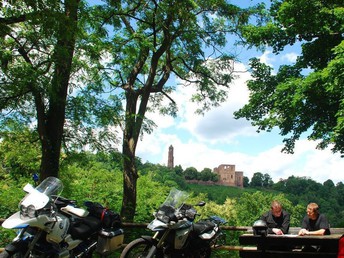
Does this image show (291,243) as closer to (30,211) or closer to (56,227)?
(56,227)

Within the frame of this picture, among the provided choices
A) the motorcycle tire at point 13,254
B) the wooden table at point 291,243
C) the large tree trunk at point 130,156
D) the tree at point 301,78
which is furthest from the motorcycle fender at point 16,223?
the tree at point 301,78

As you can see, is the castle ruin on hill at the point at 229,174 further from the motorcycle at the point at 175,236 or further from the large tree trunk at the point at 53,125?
the motorcycle at the point at 175,236

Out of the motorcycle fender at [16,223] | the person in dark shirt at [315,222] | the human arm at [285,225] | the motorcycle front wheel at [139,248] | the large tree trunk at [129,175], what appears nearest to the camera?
the motorcycle fender at [16,223]

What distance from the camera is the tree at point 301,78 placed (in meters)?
18.2

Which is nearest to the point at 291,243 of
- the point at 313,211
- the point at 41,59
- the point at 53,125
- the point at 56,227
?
the point at 313,211

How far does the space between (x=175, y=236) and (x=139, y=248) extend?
58 cm

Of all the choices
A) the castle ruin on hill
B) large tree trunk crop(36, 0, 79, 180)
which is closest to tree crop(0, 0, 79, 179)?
large tree trunk crop(36, 0, 79, 180)

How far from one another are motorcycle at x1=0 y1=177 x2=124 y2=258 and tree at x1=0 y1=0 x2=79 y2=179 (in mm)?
2936

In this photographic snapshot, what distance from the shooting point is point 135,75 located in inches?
611

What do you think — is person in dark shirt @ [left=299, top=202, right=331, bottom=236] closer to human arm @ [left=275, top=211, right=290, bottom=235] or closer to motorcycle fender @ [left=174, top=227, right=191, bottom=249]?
human arm @ [left=275, top=211, right=290, bottom=235]

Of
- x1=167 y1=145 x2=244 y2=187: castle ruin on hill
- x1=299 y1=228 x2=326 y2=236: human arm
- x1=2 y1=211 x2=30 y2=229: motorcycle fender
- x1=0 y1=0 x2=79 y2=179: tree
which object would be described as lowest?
x1=2 y1=211 x2=30 y2=229: motorcycle fender

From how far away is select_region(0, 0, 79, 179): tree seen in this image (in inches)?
274

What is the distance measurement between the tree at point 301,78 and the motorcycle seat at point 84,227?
41.9ft

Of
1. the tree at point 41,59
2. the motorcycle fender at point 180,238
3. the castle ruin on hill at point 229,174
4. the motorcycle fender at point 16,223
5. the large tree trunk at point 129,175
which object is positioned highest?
the castle ruin on hill at point 229,174
